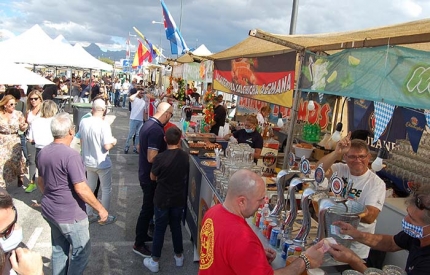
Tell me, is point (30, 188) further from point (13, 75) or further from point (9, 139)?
point (13, 75)

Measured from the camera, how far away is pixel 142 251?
4289mm

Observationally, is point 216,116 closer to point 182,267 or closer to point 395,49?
point 182,267

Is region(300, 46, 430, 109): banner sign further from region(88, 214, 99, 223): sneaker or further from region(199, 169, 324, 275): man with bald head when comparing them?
region(88, 214, 99, 223): sneaker

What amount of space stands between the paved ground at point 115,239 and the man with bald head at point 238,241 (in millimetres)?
2373

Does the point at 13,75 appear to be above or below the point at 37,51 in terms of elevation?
below

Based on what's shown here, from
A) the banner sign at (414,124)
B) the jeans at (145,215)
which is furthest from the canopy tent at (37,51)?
the banner sign at (414,124)

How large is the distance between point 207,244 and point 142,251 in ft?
8.72

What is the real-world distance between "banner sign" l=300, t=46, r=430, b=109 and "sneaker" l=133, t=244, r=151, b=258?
301 centimetres

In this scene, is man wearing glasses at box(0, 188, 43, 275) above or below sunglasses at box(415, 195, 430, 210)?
below

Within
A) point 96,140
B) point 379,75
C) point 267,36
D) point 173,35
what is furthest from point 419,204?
point 173,35

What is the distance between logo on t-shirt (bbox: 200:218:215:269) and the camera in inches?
74.8

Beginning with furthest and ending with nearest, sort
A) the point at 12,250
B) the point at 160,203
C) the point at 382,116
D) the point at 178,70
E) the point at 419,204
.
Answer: the point at 178,70, the point at 160,203, the point at 382,116, the point at 12,250, the point at 419,204

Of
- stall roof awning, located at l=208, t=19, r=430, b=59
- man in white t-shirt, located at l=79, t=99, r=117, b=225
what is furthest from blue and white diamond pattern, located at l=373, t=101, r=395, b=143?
man in white t-shirt, located at l=79, t=99, r=117, b=225

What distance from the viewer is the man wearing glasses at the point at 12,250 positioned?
1780 millimetres
